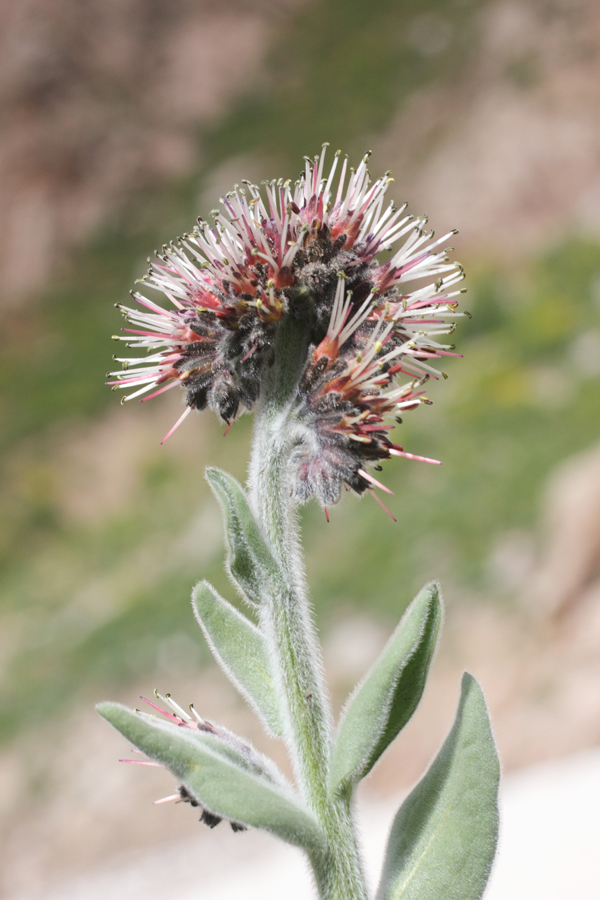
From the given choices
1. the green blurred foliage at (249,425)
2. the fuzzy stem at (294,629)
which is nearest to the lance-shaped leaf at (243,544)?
the fuzzy stem at (294,629)

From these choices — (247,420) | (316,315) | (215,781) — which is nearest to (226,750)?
(215,781)

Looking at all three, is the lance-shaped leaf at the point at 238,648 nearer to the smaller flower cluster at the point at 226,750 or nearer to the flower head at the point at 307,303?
the smaller flower cluster at the point at 226,750

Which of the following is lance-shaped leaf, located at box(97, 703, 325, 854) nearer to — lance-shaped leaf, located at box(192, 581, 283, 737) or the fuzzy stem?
the fuzzy stem

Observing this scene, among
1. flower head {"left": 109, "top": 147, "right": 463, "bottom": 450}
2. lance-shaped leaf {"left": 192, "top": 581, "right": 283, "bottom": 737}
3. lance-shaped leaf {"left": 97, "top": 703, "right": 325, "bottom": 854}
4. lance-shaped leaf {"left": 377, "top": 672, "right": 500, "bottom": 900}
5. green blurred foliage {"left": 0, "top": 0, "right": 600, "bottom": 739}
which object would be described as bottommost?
lance-shaped leaf {"left": 377, "top": 672, "right": 500, "bottom": 900}

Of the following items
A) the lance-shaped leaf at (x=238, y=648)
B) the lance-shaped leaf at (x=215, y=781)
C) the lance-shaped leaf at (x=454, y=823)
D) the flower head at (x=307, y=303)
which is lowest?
the lance-shaped leaf at (x=454, y=823)

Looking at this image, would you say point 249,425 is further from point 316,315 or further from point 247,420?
point 316,315

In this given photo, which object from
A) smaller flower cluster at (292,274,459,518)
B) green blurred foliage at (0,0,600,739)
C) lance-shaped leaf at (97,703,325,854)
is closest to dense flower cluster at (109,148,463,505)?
smaller flower cluster at (292,274,459,518)

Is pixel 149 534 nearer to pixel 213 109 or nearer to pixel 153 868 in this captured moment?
pixel 153 868
